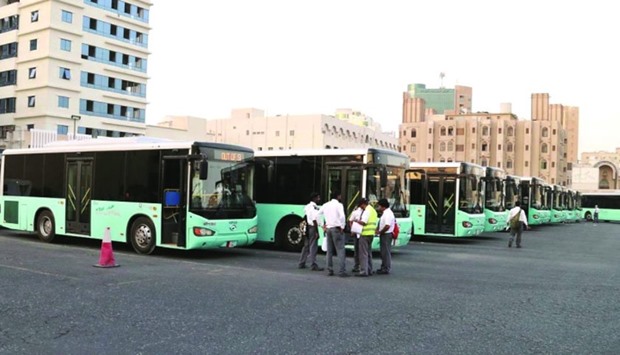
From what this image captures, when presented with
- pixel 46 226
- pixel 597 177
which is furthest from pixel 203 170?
pixel 597 177

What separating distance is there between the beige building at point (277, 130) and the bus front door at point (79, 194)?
66938mm

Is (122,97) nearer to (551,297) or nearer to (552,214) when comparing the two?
(552,214)

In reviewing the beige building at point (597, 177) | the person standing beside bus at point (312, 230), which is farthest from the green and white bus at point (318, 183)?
the beige building at point (597, 177)

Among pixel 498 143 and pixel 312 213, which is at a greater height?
pixel 498 143

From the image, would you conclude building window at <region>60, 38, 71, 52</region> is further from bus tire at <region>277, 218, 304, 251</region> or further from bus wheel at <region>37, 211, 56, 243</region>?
bus tire at <region>277, 218, 304, 251</region>

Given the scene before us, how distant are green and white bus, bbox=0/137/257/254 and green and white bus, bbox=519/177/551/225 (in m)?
25.8

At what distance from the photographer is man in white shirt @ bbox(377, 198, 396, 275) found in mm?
13219

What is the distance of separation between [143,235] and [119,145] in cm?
277

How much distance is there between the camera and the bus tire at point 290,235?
685 inches

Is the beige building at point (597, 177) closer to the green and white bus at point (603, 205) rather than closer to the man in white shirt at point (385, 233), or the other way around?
the green and white bus at point (603, 205)

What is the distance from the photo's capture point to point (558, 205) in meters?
45.9

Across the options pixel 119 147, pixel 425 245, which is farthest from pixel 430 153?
pixel 119 147

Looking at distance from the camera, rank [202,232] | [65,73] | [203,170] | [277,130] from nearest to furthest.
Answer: [203,170], [202,232], [65,73], [277,130]

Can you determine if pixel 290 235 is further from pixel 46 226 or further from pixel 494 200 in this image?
pixel 494 200
